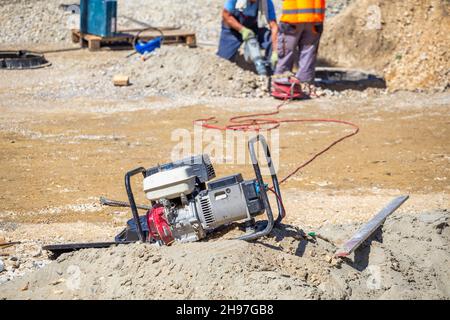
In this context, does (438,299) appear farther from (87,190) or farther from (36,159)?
(36,159)

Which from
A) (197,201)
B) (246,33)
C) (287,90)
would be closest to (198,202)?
(197,201)

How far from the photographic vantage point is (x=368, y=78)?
637 inches

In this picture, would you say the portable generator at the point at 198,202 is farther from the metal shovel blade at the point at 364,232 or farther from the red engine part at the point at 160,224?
the metal shovel blade at the point at 364,232

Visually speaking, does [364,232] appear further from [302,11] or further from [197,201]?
[302,11]

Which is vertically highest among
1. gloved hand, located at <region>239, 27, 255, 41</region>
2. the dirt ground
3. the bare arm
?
the bare arm

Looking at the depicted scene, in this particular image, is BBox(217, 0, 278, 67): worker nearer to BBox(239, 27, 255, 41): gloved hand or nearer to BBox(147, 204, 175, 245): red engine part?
BBox(239, 27, 255, 41): gloved hand

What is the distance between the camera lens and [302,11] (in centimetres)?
1391

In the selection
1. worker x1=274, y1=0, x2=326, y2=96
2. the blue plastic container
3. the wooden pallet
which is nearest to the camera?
worker x1=274, y1=0, x2=326, y2=96

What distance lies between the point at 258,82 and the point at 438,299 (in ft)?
31.6

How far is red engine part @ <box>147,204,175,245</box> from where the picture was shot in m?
5.76

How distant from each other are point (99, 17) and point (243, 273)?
43.9 ft

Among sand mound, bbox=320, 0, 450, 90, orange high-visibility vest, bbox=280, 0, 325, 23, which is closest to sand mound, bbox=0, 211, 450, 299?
orange high-visibility vest, bbox=280, 0, 325, 23

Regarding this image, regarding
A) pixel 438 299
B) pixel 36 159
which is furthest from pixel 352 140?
pixel 438 299

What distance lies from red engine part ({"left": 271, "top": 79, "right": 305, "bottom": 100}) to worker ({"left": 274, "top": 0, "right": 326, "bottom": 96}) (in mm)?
50
